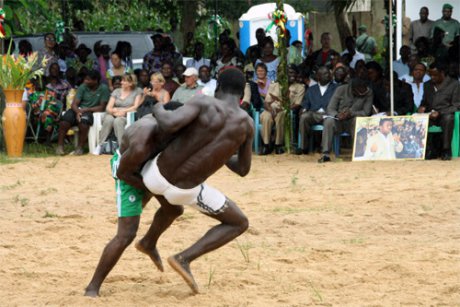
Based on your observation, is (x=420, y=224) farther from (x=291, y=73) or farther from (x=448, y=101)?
(x=291, y=73)

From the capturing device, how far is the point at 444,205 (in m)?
9.59

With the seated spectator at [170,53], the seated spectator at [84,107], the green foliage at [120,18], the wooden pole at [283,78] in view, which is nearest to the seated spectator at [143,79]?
the seated spectator at [84,107]

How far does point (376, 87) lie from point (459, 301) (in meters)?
8.80

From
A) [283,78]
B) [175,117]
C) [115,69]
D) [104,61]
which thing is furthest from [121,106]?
[175,117]

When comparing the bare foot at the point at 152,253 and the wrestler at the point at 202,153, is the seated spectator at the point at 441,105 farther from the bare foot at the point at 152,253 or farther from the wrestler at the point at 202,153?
the wrestler at the point at 202,153

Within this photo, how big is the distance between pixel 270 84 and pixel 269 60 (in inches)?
34.3

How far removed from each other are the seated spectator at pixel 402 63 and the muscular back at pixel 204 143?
394 inches

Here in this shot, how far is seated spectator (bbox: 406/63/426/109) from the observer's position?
571 inches

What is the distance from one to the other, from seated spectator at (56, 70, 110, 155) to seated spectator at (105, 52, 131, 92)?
23.9 inches

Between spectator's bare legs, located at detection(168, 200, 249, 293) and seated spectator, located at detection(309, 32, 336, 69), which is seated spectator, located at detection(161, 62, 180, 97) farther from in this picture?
spectator's bare legs, located at detection(168, 200, 249, 293)

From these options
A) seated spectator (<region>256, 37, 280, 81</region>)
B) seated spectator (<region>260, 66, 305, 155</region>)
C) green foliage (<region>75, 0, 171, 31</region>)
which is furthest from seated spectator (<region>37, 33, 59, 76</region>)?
green foliage (<region>75, 0, 171, 31</region>)

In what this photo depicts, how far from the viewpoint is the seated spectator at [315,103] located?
14.3 meters

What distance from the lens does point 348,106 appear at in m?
14.1

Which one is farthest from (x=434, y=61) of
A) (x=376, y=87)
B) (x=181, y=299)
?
(x=181, y=299)
